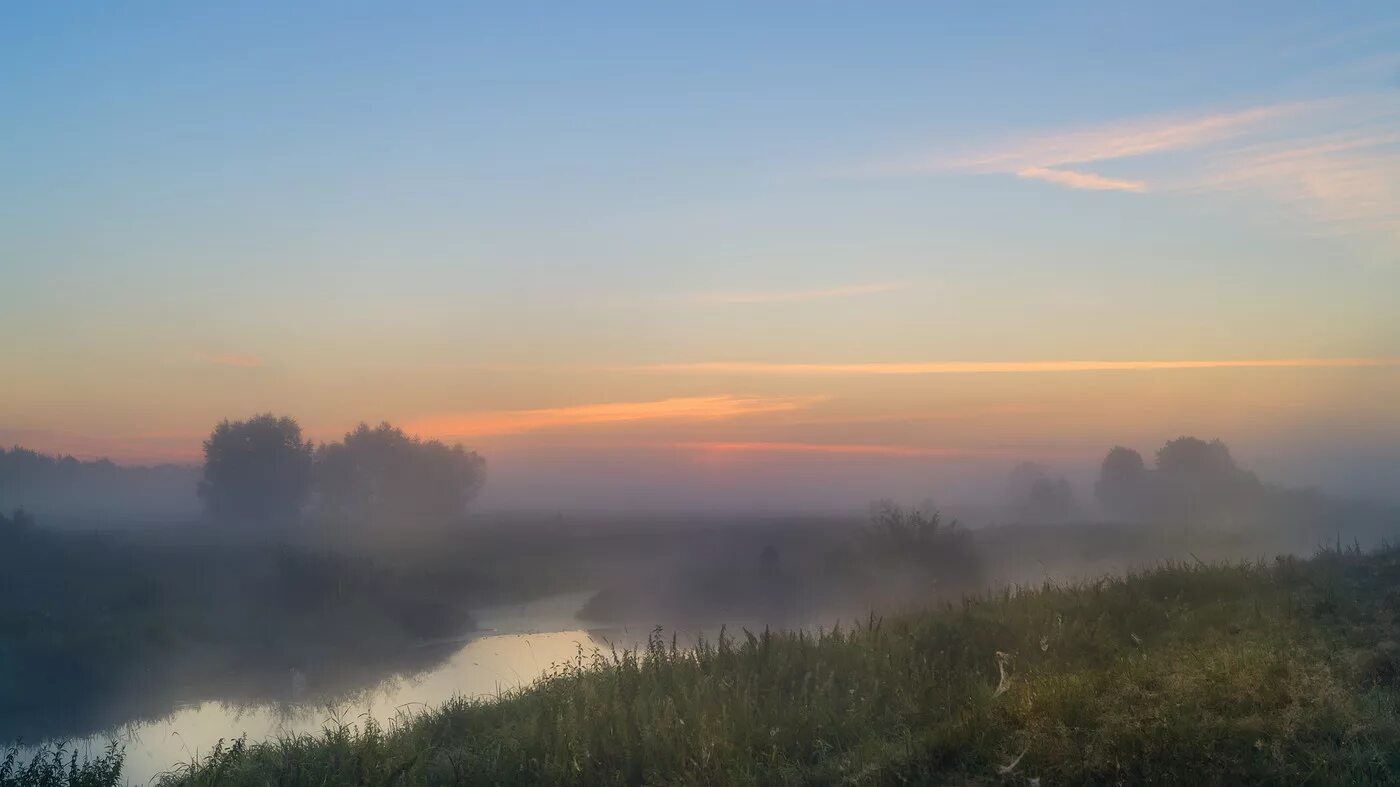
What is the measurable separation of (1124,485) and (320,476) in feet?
201

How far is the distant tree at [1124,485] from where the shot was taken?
59781mm

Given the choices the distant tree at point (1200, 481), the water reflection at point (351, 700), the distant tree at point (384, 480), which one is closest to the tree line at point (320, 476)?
the distant tree at point (384, 480)

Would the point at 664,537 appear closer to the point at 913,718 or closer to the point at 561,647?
the point at 561,647

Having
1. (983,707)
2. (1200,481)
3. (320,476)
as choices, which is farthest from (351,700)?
(320,476)

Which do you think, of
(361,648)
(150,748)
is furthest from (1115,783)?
(361,648)

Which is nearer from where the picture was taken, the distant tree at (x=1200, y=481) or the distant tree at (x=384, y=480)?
the distant tree at (x=1200, y=481)

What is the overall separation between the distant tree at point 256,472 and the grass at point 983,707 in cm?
7039

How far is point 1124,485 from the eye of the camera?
206ft

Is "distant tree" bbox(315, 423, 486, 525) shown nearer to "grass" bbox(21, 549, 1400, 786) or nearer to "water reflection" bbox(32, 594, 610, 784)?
"water reflection" bbox(32, 594, 610, 784)

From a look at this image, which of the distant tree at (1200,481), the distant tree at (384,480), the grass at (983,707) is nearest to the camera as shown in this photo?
the grass at (983,707)

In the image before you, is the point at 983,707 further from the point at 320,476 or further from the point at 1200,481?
the point at 320,476

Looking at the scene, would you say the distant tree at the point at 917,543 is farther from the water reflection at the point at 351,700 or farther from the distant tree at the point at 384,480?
the distant tree at the point at 384,480

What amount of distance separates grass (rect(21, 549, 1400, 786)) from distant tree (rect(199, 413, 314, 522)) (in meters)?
70.4

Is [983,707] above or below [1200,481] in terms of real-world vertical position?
→ above
